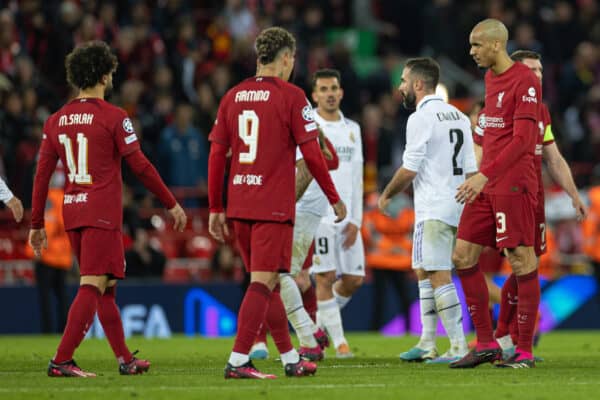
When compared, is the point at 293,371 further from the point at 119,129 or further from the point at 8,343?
the point at 8,343

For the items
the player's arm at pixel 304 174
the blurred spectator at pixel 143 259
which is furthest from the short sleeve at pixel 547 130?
the blurred spectator at pixel 143 259

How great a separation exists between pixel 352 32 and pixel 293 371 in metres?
16.5

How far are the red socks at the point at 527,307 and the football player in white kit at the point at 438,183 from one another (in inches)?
35.9

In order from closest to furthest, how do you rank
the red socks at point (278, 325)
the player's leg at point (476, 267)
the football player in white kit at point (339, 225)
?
the red socks at point (278, 325), the player's leg at point (476, 267), the football player in white kit at point (339, 225)

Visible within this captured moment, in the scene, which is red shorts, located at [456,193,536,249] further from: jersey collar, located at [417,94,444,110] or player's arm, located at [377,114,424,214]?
jersey collar, located at [417,94,444,110]

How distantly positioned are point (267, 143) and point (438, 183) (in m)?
2.28

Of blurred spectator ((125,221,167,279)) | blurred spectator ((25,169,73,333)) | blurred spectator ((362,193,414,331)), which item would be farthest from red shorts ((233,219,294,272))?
blurred spectator ((125,221,167,279))

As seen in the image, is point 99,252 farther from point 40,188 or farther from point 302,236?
point 302,236

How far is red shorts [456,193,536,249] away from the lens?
9391 mm

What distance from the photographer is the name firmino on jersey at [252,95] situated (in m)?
8.60

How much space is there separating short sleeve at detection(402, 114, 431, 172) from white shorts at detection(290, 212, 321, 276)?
107 cm

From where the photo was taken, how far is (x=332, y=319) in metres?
11.4

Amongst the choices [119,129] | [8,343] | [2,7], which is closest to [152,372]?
[119,129]

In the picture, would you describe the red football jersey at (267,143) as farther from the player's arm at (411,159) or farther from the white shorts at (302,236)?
the white shorts at (302,236)
